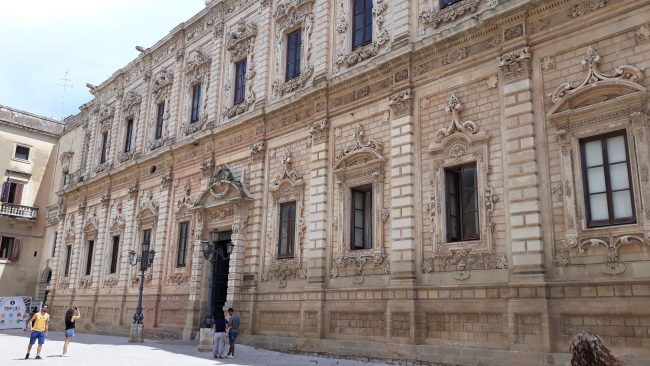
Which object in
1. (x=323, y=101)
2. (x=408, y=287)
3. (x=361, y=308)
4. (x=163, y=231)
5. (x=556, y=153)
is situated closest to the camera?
(x=556, y=153)

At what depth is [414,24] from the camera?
13664mm

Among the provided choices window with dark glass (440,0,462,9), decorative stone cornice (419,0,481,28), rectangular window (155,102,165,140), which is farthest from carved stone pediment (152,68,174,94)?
window with dark glass (440,0,462,9)

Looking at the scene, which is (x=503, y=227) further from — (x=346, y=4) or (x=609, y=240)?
(x=346, y=4)

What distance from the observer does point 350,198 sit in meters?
14.3

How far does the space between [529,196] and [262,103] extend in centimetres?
980

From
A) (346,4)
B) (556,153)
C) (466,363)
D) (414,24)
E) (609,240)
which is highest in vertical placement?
(346,4)

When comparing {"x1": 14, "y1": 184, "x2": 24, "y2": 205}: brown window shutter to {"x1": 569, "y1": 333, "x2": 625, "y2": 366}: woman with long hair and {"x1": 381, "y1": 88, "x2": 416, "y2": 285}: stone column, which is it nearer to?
{"x1": 381, "y1": 88, "x2": 416, "y2": 285}: stone column

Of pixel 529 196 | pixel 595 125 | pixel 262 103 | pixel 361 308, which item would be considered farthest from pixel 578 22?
pixel 262 103

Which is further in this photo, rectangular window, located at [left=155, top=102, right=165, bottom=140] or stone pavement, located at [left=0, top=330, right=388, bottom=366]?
rectangular window, located at [left=155, top=102, right=165, bottom=140]

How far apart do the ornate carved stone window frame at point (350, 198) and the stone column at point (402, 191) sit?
1.16 ft

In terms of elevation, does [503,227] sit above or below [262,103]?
below

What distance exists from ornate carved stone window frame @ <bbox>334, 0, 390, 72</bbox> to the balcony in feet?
83.5

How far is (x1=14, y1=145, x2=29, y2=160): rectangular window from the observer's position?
3359 centimetres

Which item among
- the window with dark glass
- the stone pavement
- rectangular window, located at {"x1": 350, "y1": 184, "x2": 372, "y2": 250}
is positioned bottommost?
the stone pavement
